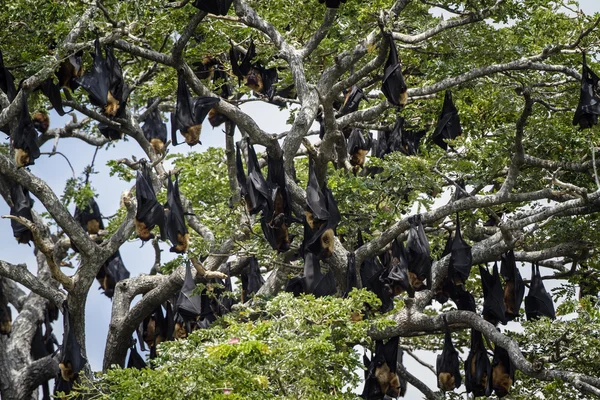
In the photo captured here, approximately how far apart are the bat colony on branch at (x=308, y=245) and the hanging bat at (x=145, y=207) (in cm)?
1

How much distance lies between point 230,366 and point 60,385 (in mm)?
6820

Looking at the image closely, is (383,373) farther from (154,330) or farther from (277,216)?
(154,330)

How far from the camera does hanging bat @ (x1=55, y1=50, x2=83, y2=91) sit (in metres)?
14.0

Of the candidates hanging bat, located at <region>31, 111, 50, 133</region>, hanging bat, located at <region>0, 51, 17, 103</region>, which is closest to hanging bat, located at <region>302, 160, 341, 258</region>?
hanging bat, located at <region>0, 51, 17, 103</region>

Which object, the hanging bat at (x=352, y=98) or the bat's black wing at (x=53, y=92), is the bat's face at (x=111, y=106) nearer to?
the bat's black wing at (x=53, y=92)

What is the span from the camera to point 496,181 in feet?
47.2

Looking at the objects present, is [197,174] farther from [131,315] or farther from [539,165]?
[539,165]

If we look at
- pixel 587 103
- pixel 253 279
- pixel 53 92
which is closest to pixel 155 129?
pixel 53 92

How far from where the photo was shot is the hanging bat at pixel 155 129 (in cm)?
1814

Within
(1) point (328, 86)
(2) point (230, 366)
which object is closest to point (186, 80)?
(1) point (328, 86)

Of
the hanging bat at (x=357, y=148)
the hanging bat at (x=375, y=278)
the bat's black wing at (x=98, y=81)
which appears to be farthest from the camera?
the hanging bat at (x=357, y=148)

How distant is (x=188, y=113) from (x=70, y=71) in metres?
1.62

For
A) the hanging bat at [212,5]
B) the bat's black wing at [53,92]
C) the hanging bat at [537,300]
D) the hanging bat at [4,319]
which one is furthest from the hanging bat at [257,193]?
the hanging bat at [4,319]

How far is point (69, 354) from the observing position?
13992mm
